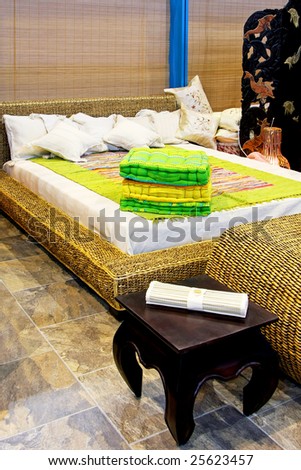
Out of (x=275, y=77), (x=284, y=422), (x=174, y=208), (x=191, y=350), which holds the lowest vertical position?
(x=284, y=422)

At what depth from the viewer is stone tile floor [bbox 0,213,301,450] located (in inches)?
74.9

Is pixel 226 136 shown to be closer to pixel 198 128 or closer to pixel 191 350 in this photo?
pixel 198 128

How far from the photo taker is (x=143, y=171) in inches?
117

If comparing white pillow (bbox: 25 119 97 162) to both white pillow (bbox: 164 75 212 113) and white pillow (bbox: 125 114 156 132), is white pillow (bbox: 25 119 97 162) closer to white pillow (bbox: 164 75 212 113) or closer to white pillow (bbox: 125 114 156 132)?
white pillow (bbox: 125 114 156 132)

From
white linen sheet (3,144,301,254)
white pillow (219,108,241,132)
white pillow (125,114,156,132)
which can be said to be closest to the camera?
white linen sheet (3,144,301,254)

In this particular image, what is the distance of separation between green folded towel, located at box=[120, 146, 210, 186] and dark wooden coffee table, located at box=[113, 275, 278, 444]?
103cm

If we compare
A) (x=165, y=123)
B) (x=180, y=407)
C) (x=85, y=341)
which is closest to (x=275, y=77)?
(x=165, y=123)

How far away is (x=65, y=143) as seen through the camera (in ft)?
14.1

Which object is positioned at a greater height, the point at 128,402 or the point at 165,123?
the point at 165,123

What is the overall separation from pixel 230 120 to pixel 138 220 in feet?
8.74

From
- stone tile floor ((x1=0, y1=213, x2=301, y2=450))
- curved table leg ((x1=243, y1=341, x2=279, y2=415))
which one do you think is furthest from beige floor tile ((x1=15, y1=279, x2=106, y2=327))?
curved table leg ((x1=243, y1=341, x2=279, y2=415))

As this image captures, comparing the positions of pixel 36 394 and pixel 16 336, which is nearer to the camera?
pixel 36 394

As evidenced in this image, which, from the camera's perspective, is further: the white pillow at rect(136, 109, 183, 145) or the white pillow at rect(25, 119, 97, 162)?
the white pillow at rect(136, 109, 183, 145)
